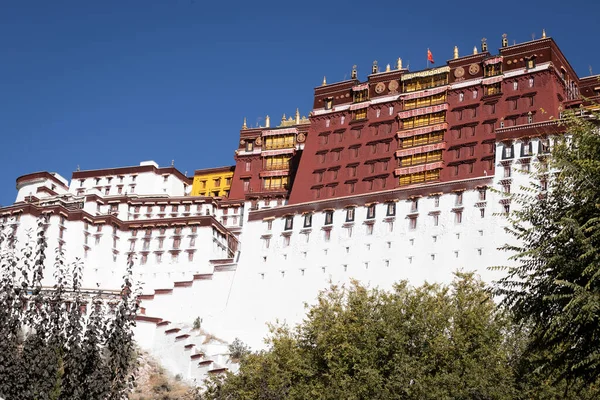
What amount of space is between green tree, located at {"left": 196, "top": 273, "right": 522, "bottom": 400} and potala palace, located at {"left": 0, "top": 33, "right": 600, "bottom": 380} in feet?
58.8

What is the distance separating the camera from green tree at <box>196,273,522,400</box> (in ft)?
148

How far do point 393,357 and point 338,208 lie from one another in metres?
35.0

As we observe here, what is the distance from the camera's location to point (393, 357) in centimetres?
4856

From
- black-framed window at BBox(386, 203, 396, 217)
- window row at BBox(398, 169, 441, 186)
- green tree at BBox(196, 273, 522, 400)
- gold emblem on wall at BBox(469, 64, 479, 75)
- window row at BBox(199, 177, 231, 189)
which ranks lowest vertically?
green tree at BBox(196, 273, 522, 400)

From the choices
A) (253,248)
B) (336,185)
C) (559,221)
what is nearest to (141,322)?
(253,248)

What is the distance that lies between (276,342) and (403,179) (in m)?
36.7

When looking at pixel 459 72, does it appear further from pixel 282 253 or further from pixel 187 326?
pixel 187 326

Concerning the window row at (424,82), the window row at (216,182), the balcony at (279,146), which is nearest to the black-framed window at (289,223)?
the window row at (424,82)

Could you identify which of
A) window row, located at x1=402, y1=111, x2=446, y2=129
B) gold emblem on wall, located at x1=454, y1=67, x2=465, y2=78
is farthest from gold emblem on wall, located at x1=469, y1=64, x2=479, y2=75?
window row, located at x1=402, y1=111, x2=446, y2=129

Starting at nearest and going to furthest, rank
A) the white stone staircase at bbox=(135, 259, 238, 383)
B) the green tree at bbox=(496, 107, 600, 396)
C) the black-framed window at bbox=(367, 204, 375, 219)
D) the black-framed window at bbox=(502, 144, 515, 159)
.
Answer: the green tree at bbox=(496, 107, 600, 396)
the white stone staircase at bbox=(135, 259, 238, 383)
the black-framed window at bbox=(502, 144, 515, 159)
the black-framed window at bbox=(367, 204, 375, 219)

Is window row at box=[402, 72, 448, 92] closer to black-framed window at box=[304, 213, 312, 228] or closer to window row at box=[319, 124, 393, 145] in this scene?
window row at box=[319, 124, 393, 145]

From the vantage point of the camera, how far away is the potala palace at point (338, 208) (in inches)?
2970

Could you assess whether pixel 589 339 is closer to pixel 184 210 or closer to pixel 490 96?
pixel 490 96

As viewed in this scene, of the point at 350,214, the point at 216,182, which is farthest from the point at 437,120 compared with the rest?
the point at 216,182
